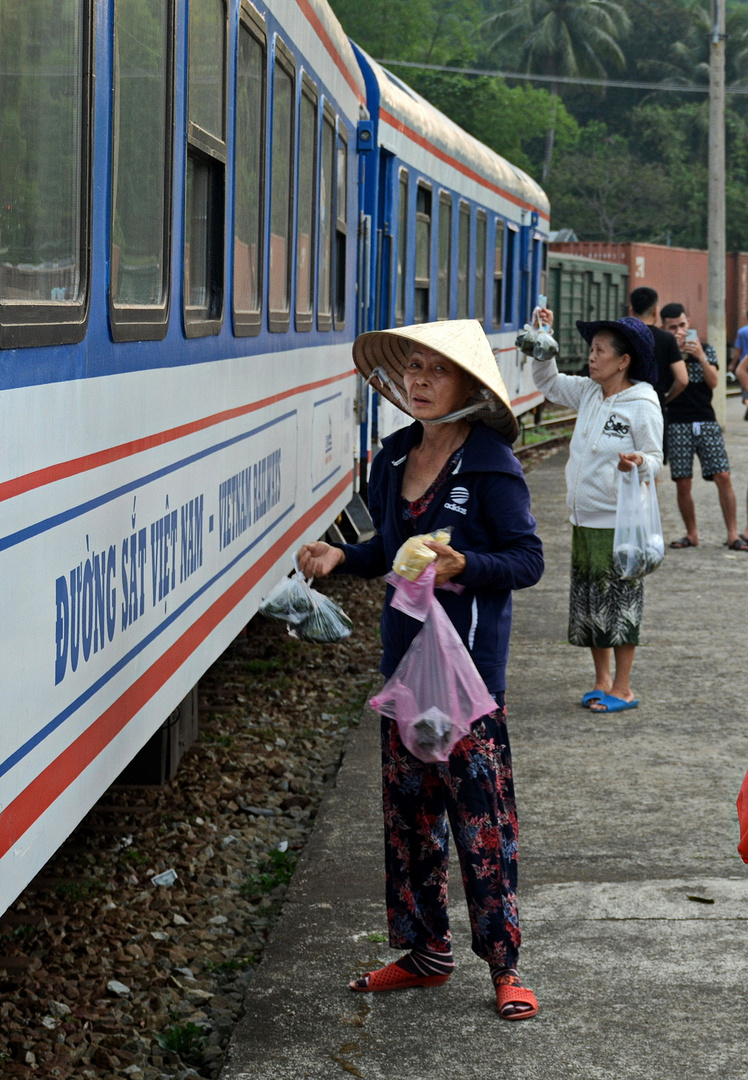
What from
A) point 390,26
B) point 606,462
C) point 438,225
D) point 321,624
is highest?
point 390,26

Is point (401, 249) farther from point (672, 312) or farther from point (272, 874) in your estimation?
point (272, 874)

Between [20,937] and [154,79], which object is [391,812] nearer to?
[20,937]

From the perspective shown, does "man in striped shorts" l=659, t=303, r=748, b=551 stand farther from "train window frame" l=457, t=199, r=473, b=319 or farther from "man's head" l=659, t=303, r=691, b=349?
"train window frame" l=457, t=199, r=473, b=319

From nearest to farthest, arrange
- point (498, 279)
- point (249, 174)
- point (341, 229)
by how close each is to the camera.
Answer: point (249, 174), point (341, 229), point (498, 279)

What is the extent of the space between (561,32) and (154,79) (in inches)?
2534

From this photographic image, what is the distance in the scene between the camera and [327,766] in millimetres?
6445

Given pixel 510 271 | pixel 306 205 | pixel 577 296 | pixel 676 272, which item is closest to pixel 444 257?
pixel 510 271

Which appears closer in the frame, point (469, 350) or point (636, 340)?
point (469, 350)

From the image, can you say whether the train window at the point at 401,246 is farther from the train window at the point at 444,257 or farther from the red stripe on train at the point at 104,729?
the red stripe on train at the point at 104,729

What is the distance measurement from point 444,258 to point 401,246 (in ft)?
6.11

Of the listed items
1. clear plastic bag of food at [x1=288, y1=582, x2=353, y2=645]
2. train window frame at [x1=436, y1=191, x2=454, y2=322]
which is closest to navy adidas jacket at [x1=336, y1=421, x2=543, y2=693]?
clear plastic bag of food at [x1=288, y1=582, x2=353, y2=645]

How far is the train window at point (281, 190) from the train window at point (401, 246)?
4.41 m

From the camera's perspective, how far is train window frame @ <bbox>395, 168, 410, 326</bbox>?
1095 centimetres

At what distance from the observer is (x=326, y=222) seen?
804cm
